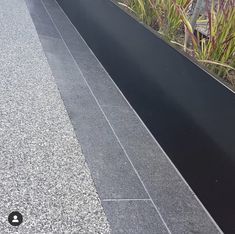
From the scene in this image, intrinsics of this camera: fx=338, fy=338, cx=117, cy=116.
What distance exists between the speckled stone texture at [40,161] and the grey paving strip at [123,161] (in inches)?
3.3

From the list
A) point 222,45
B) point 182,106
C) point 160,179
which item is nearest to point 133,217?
point 160,179

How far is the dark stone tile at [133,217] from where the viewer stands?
1538mm

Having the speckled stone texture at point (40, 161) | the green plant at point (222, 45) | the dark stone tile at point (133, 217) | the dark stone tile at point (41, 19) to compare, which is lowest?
the dark stone tile at point (133, 217)

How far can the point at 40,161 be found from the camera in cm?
177

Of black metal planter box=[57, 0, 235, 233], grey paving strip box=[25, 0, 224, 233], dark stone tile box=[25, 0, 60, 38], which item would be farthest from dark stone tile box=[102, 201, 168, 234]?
dark stone tile box=[25, 0, 60, 38]

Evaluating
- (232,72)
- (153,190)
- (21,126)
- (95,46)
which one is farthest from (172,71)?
(95,46)

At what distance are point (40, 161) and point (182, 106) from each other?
2.83 ft

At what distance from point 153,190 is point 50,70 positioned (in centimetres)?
147

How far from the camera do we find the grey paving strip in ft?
5.38

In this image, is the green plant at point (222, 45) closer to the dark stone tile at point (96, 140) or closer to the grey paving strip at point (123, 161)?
the grey paving strip at point (123, 161)

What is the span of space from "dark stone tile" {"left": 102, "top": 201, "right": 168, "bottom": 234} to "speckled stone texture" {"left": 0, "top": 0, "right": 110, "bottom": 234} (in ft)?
0.17

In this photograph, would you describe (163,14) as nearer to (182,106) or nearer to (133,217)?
(182,106)

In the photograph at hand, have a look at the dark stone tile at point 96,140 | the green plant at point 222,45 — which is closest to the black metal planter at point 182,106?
the green plant at point 222,45

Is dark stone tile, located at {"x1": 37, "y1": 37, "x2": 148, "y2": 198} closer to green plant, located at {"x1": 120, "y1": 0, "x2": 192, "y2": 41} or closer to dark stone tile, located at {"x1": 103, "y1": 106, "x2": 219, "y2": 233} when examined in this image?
dark stone tile, located at {"x1": 103, "y1": 106, "x2": 219, "y2": 233}
